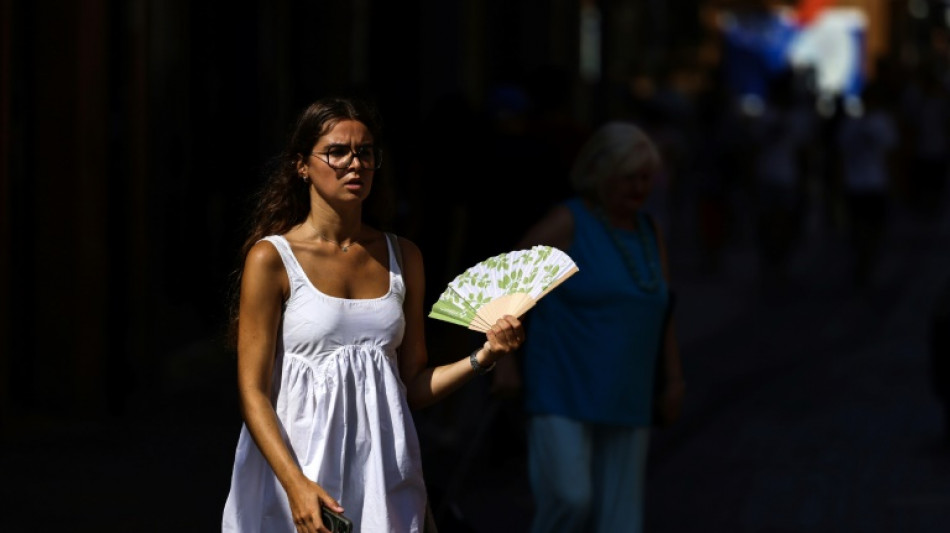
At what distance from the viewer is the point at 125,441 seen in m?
10.2

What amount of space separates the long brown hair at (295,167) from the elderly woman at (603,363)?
198 cm

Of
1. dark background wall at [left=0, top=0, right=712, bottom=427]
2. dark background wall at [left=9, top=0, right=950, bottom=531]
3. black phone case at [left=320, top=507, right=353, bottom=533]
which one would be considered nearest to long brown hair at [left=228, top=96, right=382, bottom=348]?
black phone case at [left=320, top=507, right=353, bottom=533]

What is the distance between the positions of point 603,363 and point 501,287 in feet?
6.78

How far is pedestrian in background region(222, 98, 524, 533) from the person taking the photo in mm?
4469

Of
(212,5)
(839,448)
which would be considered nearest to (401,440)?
(839,448)

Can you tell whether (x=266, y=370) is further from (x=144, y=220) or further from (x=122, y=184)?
(x=144, y=220)

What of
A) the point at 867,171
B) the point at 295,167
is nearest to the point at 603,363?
the point at 295,167

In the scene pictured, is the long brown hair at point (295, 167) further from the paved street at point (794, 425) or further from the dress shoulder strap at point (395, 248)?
the paved street at point (794, 425)

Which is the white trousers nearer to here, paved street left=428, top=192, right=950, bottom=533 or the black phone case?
paved street left=428, top=192, right=950, bottom=533

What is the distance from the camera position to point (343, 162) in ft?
14.9

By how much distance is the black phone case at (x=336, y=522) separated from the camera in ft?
14.3

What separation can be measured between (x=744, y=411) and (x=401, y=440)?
26.1 feet

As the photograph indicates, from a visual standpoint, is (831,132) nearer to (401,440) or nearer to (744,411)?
(744,411)

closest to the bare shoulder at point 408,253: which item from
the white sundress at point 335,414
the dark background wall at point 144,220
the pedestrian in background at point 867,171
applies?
the white sundress at point 335,414
